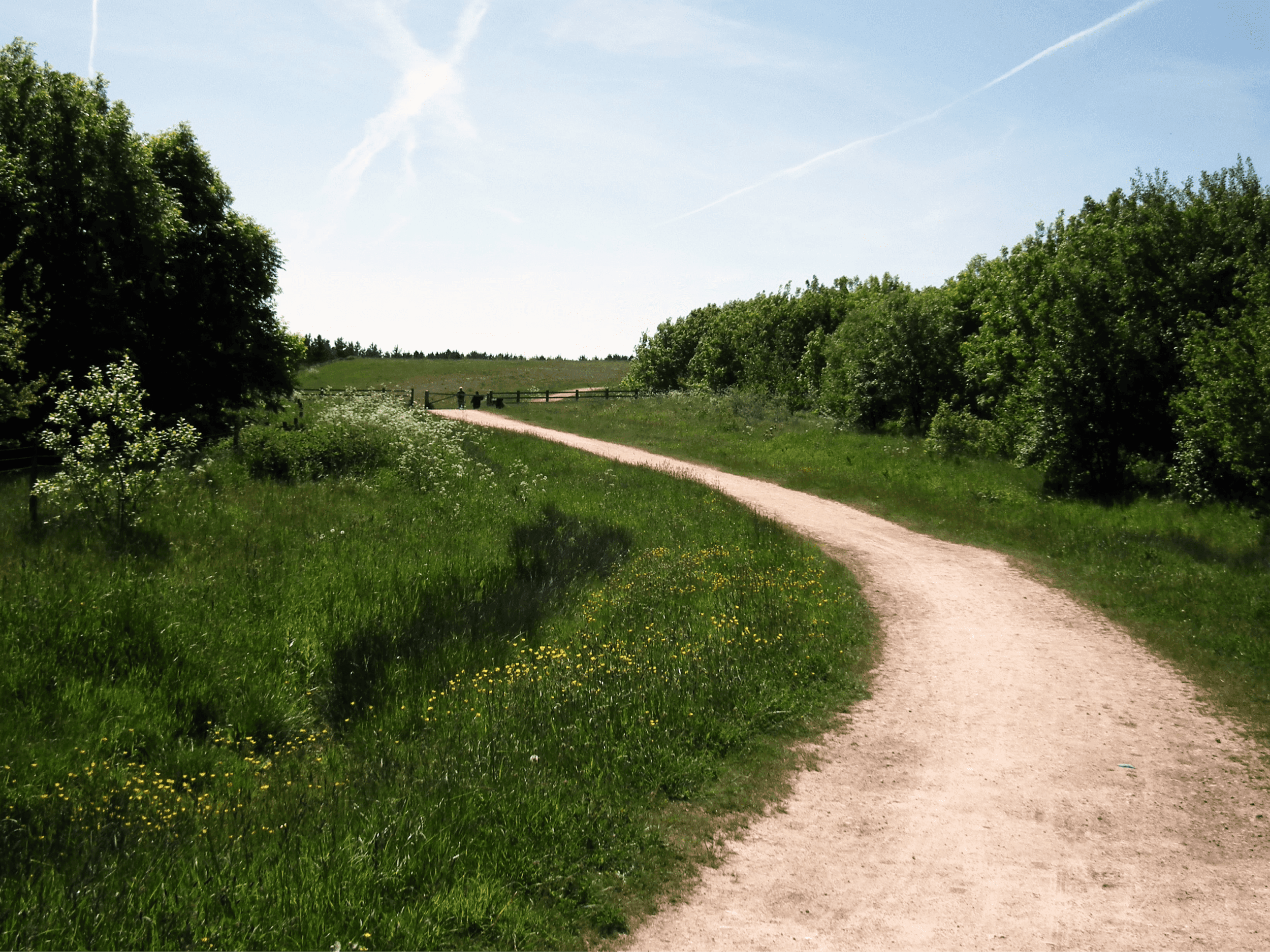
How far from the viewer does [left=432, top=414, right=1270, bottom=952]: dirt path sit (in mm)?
4906

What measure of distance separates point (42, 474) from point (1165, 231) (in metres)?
27.6

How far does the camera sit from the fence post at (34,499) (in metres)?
12.6

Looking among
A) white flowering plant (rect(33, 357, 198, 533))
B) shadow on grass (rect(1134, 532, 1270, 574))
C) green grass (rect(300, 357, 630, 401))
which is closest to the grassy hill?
green grass (rect(300, 357, 630, 401))

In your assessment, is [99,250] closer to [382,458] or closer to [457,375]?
[382,458]

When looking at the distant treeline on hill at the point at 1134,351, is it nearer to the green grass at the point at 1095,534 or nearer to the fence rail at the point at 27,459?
the green grass at the point at 1095,534

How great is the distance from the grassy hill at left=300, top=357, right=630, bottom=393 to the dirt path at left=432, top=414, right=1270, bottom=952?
7154 cm

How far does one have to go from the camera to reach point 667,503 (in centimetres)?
1831

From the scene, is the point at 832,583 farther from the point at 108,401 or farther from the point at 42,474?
the point at 42,474

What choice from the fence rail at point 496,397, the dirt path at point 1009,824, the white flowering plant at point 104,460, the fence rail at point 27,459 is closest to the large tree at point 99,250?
the fence rail at point 27,459

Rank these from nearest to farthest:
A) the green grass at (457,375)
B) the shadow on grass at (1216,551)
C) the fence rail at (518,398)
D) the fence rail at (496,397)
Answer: the shadow on grass at (1216,551) → the fence rail at (496,397) → the fence rail at (518,398) → the green grass at (457,375)

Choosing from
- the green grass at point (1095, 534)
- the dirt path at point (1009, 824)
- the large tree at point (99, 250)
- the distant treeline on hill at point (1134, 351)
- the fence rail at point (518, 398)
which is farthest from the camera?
the fence rail at point (518, 398)

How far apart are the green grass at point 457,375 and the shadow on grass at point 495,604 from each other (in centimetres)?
6261

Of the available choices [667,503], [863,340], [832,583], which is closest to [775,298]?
[863,340]

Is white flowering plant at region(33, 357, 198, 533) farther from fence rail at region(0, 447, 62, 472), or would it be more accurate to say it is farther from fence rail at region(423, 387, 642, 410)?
fence rail at region(423, 387, 642, 410)
